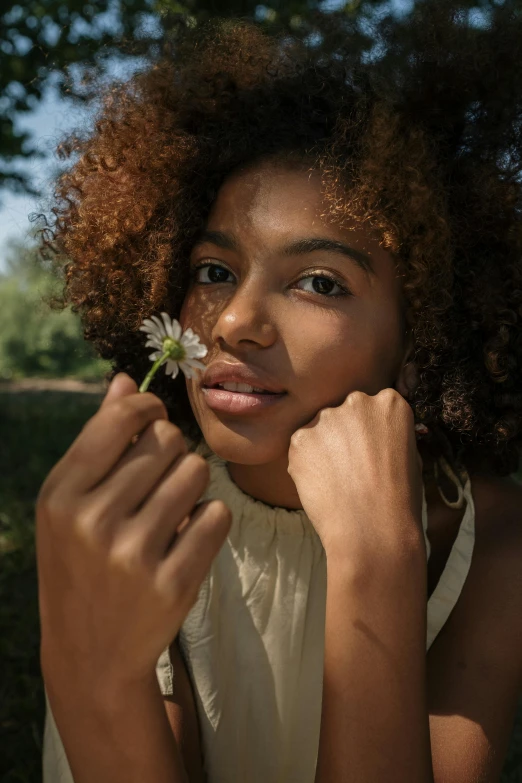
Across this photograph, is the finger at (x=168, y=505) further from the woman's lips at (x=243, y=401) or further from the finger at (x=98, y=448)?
the woman's lips at (x=243, y=401)

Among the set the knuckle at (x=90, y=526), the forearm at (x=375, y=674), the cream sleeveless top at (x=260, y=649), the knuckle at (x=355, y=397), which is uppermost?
the knuckle at (x=355, y=397)

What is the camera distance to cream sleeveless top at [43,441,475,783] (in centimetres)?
204

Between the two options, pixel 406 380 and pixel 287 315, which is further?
pixel 406 380

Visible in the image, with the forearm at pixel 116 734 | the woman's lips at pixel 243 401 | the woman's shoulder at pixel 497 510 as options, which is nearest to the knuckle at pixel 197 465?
the forearm at pixel 116 734

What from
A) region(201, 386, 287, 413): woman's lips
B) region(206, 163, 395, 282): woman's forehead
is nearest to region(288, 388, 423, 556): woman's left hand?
region(201, 386, 287, 413): woman's lips

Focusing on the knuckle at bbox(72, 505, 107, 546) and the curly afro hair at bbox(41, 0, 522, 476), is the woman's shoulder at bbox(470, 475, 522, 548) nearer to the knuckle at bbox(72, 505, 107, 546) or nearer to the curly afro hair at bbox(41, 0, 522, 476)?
the curly afro hair at bbox(41, 0, 522, 476)

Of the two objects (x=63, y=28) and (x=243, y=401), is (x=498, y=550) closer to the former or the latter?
(x=243, y=401)

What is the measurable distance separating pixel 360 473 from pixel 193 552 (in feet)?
1.94

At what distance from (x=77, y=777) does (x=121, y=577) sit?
1.70 feet

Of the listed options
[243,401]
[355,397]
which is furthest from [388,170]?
[243,401]

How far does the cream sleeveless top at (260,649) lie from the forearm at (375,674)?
58cm

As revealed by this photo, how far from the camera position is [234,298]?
1.77m

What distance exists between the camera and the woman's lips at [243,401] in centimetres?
173

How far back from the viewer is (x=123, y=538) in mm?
1015
